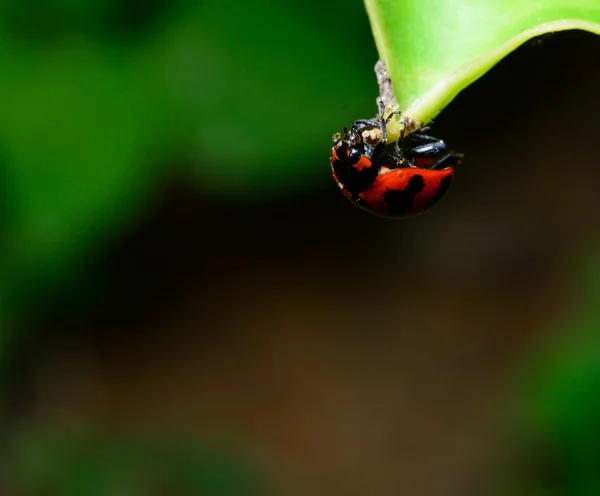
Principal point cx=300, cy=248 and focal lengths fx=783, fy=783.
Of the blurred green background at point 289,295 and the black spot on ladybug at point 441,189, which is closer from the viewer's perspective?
the black spot on ladybug at point 441,189

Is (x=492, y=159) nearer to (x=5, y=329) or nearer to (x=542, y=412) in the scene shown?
(x=542, y=412)

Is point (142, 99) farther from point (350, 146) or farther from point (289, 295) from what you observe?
point (289, 295)

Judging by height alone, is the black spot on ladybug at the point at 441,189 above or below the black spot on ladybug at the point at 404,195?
above

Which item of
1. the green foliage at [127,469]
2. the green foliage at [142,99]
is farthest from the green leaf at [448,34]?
the green foliage at [127,469]

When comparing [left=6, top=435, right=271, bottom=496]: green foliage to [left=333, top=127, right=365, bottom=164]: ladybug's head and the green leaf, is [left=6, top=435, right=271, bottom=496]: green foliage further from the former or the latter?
the green leaf

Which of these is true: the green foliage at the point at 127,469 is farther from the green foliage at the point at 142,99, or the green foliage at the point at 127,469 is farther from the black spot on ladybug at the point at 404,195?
the black spot on ladybug at the point at 404,195

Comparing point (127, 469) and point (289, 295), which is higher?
point (289, 295)

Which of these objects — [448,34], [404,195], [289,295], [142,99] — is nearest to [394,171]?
[404,195]
